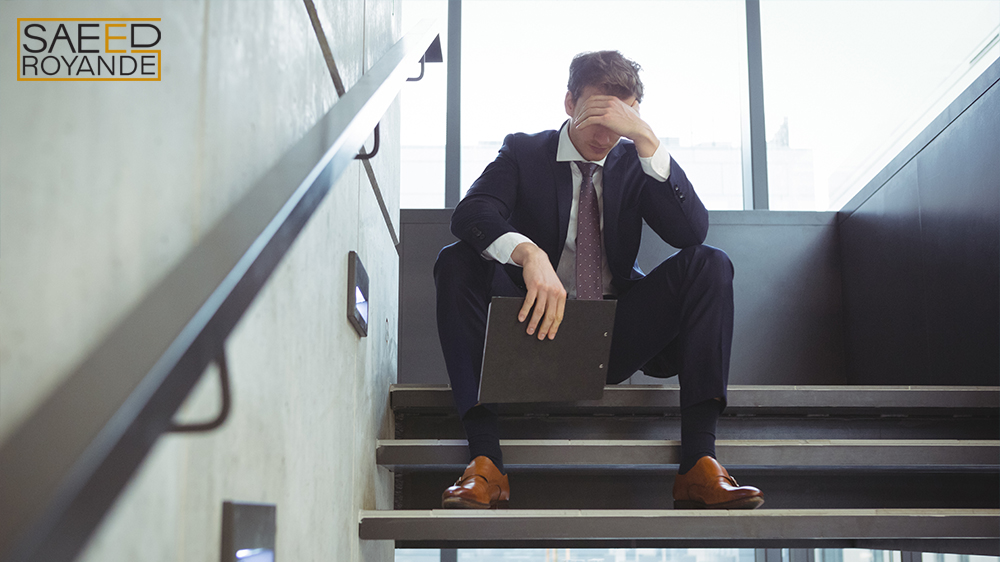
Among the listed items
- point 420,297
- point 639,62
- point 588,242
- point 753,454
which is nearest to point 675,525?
point 753,454

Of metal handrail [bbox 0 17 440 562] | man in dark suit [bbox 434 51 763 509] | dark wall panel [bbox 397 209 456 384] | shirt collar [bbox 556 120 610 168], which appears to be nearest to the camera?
metal handrail [bbox 0 17 440 562]

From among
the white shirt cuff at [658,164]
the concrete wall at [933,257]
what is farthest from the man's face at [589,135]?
the concrete wall at [933,257]

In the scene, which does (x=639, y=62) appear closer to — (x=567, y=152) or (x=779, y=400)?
(x=567, y=152)

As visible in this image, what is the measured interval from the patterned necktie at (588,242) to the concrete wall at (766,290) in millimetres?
1619

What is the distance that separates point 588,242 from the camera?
1907 mm

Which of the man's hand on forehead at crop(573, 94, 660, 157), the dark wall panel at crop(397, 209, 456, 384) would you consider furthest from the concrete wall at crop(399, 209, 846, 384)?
the man's hand on forehead at crop(573, 94, 660, 157)

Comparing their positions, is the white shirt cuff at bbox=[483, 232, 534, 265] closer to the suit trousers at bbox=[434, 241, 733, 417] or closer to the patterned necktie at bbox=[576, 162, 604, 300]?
the suit trousers at bbox=[434, 241, 733, 417]

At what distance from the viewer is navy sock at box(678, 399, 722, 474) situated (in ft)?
5.13

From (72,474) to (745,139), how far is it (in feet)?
13.5

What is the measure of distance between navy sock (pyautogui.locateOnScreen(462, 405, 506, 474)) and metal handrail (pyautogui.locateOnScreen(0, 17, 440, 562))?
44.8 inches

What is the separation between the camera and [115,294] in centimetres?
52

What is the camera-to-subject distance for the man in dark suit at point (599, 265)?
5.10 feet

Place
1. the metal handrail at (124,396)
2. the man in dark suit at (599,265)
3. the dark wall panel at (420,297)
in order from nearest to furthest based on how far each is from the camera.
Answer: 1. the metal handrail at (124,396)
2. the man in dark suit at (599,265)
3. the dark wall panel at (420,297)

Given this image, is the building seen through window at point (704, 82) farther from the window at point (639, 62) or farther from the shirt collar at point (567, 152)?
the shirt collar at point (567, 152)
